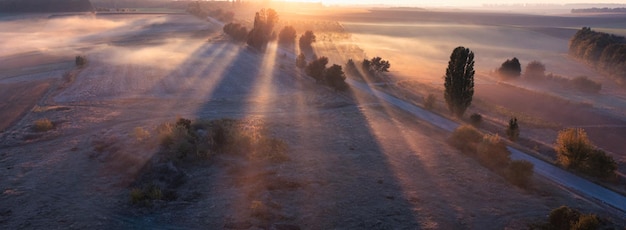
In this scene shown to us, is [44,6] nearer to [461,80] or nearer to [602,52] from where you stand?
[461,80]

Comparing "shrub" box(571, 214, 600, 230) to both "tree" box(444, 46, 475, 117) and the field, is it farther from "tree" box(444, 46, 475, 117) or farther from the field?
"tree" box(444, 46, 475, 117)

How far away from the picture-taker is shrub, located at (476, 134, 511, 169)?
24.2 m

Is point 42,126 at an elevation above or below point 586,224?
below

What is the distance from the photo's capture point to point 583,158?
2533 centimetres

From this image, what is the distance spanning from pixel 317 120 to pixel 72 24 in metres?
102

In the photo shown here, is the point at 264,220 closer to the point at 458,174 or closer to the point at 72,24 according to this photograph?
the point at 458,174

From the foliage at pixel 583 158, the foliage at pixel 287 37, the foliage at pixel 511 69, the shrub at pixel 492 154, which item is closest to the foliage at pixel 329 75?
the shrub at pixel 492 154

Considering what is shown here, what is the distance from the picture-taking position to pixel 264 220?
56.3 ft

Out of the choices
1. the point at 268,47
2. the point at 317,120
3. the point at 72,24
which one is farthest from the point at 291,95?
the point at 72,24

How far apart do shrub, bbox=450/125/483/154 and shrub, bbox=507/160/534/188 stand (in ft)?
13.8

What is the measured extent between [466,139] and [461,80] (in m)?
9.60

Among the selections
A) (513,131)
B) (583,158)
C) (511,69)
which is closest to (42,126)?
(513,131)

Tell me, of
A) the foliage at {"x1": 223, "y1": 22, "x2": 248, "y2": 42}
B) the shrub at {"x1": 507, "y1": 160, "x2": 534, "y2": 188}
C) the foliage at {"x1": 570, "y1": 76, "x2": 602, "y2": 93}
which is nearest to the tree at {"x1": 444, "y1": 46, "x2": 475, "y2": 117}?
the shrub at {"x1": 507, "y1": 160, "x2": 534, "y2": 188}

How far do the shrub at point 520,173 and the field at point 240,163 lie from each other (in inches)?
21.6
